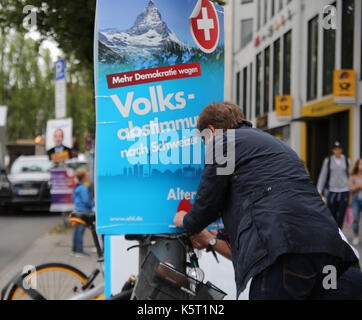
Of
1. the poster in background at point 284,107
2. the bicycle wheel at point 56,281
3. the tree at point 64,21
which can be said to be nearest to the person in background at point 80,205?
the tree at point 64,21

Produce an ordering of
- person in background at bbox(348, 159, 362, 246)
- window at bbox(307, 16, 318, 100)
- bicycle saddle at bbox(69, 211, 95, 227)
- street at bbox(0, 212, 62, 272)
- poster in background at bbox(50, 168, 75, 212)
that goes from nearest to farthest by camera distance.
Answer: bicycle saddle at bbox(69, 211, 95, 227) < street at bbox(0, 212, 62, 272) < person in background at bbox(348, 159, 362, 246) < poster in background at bbox(50, 168, 75, 212) < window at bbox(307, 16, 318, 100)

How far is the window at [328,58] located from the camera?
18.7 metres

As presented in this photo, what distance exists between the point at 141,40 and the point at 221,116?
1.90 ft

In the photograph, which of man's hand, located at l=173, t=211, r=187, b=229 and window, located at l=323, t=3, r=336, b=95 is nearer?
man's hand, located at l=173, t=211, r=187, b=229

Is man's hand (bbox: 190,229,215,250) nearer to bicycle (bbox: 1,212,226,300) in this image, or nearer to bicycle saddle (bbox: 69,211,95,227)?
bicycle (bbox: 1,212,226,300)

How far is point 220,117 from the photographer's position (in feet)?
8.07

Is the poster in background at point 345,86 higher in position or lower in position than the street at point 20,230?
higher

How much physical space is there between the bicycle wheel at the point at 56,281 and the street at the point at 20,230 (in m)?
4.21

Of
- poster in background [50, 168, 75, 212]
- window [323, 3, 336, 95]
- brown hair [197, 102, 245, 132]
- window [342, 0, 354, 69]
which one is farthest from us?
window [323, 3, 336, 95]

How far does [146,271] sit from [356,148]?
1555 cm

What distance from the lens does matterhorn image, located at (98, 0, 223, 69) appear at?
8.70ft

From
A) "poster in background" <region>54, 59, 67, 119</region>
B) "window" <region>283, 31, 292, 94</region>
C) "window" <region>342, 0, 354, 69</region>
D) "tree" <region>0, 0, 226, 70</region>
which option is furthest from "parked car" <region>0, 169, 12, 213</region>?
"window" <region>283, 31, 292, 94</region>

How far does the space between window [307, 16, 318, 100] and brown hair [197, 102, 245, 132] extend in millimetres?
19309

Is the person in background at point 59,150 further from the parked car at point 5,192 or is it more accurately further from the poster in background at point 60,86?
the parked car at point 5,192
